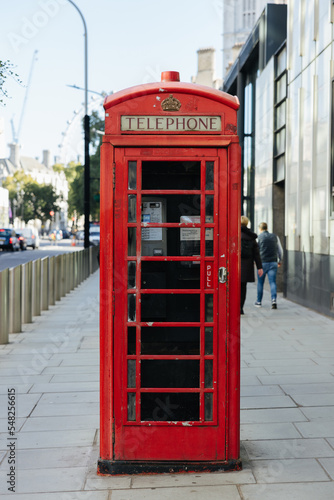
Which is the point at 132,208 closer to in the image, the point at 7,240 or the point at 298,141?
the point at 298,141

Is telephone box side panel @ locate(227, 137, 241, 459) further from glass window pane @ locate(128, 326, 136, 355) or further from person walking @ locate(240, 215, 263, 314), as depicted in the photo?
person walking @ locate(240, 215, 263, 314)

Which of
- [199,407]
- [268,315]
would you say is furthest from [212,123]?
[268,315]

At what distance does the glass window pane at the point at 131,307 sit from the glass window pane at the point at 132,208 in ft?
1.53

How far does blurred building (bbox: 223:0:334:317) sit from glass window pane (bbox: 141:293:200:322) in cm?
732

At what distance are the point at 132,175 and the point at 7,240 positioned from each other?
145 feet

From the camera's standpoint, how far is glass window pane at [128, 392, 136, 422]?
13.6ft

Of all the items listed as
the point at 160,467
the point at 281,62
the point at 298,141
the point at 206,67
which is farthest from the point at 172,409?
the point at 206,67

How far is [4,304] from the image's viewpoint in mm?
8734

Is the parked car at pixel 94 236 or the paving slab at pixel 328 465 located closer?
the paving slab at pixel 328 465

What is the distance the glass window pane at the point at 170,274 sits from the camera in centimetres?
416

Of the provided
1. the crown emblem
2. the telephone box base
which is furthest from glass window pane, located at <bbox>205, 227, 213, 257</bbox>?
the telephone box base

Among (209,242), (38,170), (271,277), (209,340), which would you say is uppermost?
(38,170)

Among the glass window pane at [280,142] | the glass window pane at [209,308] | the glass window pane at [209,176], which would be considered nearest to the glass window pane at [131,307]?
the glass window pane at [209,308]

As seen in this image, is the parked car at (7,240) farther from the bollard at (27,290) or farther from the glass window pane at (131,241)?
the glass window pane at (131,241)
